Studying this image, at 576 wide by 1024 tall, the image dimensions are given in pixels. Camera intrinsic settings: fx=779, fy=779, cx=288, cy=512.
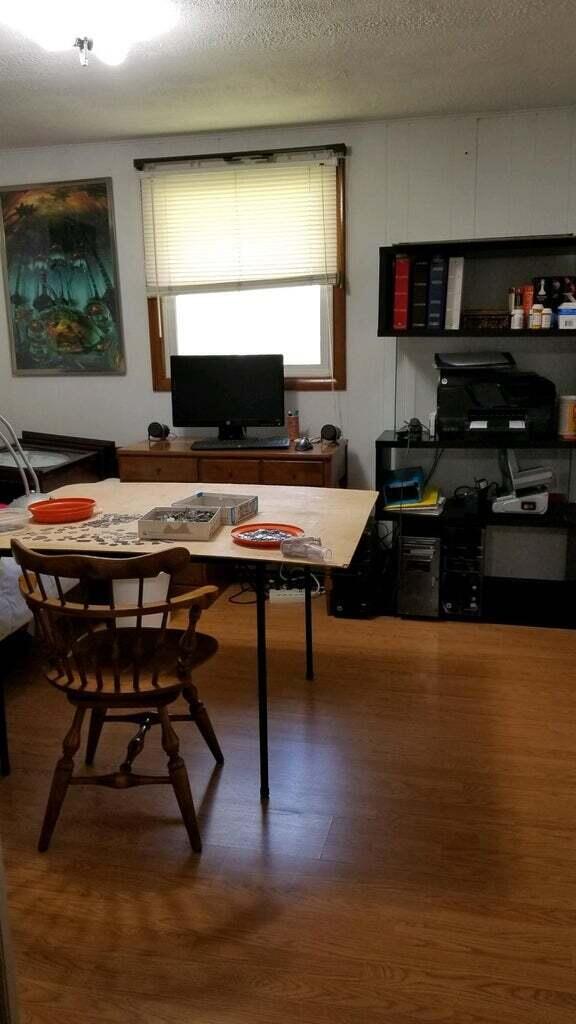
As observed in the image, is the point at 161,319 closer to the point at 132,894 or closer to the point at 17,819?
the point at 17,819

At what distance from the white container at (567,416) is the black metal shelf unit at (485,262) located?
30 centimetres

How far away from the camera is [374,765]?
2539 mm

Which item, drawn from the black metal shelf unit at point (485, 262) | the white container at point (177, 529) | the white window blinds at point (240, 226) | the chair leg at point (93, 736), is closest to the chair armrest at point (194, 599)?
the white container at point (177, 529)

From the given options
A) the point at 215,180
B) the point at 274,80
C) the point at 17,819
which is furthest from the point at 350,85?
the point at 17,819

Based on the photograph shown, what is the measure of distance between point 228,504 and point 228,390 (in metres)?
1.75

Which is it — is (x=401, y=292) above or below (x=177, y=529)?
above

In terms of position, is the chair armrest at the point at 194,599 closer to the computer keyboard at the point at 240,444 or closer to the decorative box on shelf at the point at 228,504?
the decorative box on shelf at the point at 228,504

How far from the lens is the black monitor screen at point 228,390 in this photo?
4.16m

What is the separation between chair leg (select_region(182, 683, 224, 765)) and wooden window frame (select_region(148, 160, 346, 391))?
7.35 ft

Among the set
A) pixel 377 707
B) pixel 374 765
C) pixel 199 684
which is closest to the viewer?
pixel 374 765

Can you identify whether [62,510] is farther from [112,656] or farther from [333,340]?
[333,340]

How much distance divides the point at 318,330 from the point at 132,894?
3047 millimetres

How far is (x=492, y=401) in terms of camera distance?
367 centimetres

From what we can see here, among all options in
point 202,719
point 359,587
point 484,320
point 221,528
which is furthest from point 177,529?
point 484,320
